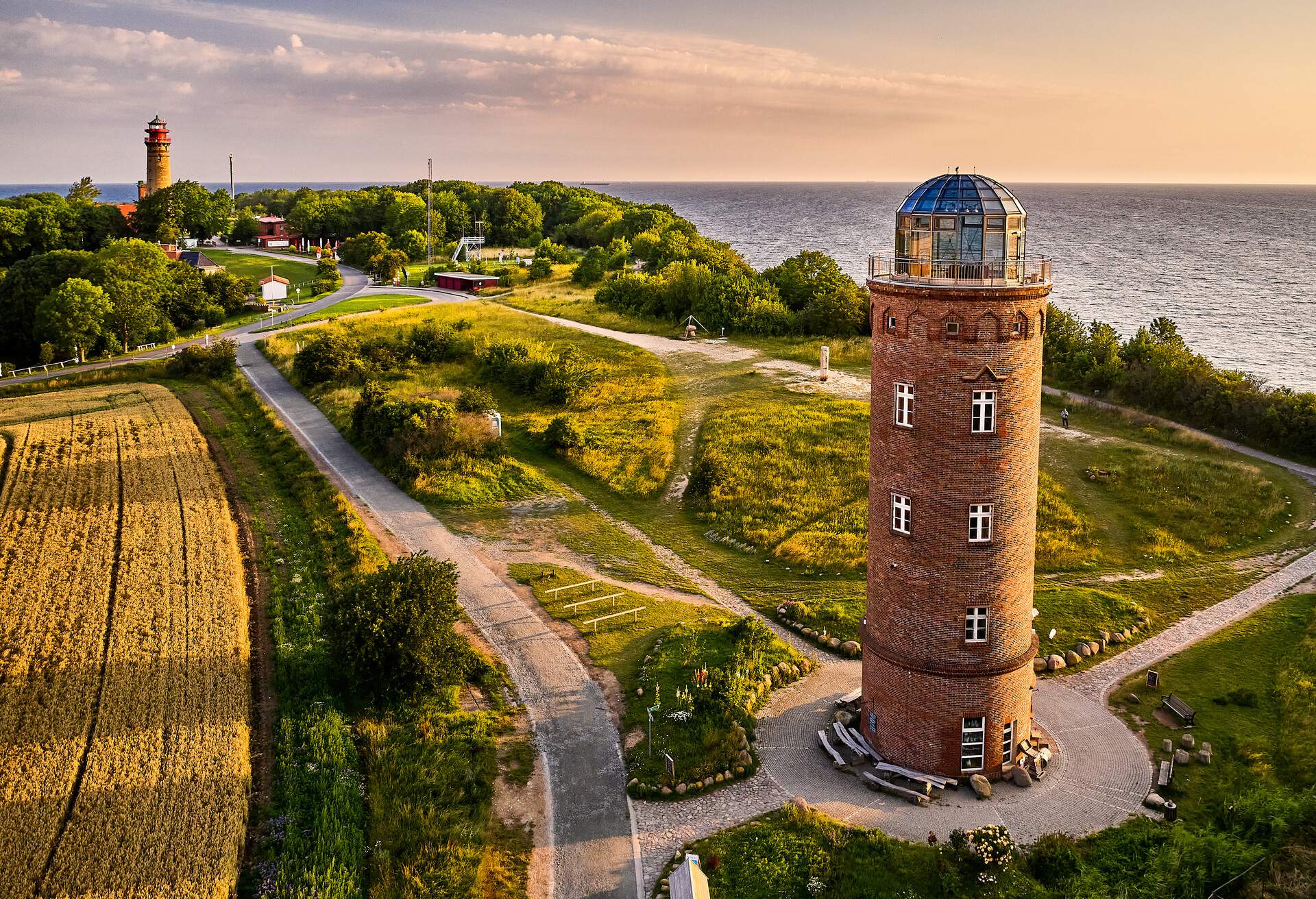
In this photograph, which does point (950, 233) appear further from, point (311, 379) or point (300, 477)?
point (311, 379)

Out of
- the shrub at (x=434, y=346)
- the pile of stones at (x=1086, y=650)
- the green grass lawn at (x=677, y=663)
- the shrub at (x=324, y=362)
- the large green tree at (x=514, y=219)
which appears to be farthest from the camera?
the large green tree at (x=514, y=219)

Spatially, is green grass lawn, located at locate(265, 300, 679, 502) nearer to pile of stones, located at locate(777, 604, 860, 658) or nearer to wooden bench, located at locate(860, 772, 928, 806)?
pile of stones, located at locate(777, 604, 860, 658)

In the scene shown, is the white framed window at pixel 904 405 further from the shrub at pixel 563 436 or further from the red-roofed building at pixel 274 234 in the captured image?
the red-roofed building at pixel 274 234

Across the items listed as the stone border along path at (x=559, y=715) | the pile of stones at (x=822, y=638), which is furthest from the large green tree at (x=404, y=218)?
the pile of stones at (x=822, y=638)

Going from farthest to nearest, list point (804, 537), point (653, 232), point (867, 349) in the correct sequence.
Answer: point (653, 232) → point (867, 349) → point (804, 537)

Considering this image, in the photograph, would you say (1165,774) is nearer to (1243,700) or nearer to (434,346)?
(1243,700)

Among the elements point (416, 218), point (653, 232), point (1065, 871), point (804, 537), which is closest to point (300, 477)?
point (804, 537)

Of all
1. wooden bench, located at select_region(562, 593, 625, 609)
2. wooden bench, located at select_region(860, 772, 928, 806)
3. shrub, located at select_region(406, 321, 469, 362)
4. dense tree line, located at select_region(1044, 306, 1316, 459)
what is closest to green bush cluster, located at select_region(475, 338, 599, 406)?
shrub, located at select_region(406, 321, 469, 362)
